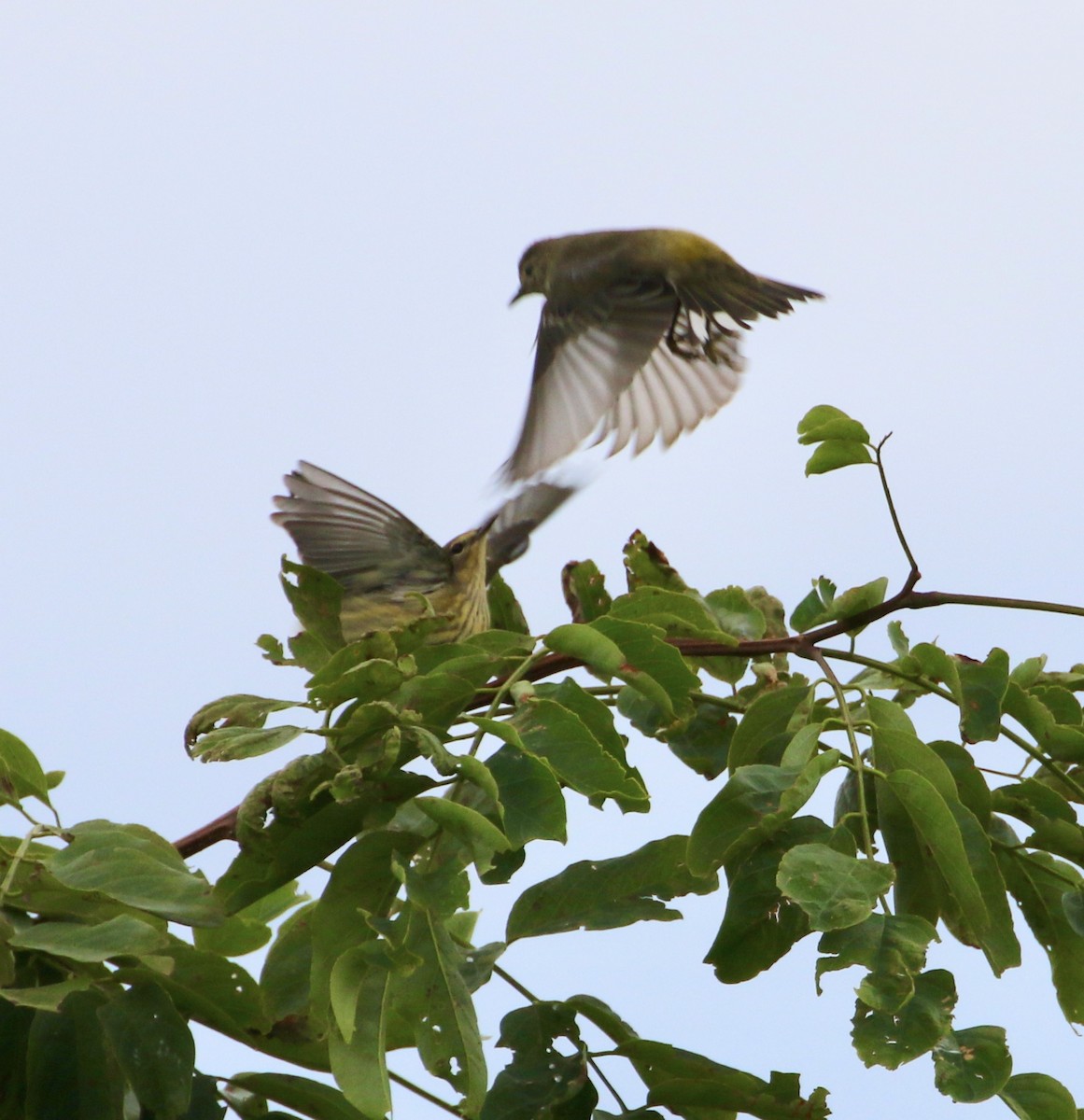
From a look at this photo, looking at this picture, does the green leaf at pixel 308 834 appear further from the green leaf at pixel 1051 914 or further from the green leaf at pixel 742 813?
the green leaf at pixel 1051 914

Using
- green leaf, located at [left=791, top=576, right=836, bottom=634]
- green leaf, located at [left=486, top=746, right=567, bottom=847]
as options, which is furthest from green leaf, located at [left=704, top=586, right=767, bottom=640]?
green leaf, located at [left=486, top=746, right=567, bottom=847]

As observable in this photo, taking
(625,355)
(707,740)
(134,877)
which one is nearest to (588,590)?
(707,740)

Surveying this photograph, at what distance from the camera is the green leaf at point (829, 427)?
2041 millimetres

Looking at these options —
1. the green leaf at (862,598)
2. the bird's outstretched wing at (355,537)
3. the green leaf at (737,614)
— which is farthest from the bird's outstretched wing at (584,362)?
the green leaf at (862,598)

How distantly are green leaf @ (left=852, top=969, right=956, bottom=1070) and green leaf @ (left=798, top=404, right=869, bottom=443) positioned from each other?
770 mm

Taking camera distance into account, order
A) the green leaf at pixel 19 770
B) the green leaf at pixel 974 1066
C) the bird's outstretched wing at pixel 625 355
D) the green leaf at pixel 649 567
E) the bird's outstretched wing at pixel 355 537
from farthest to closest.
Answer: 1. the bird's outstretched wing at pixel 625 355
2. the bird's outstretched wing at pixel 355 537
3. the green leaf at pixel 649 567
4. the green leaf at pixel 19 770
5. the green leaf at pixel 974 1066

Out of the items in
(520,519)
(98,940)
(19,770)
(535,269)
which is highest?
(535,269)

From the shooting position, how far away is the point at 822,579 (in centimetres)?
214

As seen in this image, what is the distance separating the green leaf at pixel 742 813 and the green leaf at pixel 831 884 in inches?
2.8

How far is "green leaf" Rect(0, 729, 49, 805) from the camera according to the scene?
185cm

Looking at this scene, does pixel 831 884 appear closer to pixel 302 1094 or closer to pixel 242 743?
pixel 242 743

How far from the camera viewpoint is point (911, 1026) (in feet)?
5.16

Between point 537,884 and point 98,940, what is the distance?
2.04 feet

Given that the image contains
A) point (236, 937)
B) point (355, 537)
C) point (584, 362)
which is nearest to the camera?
point (236, 937)
